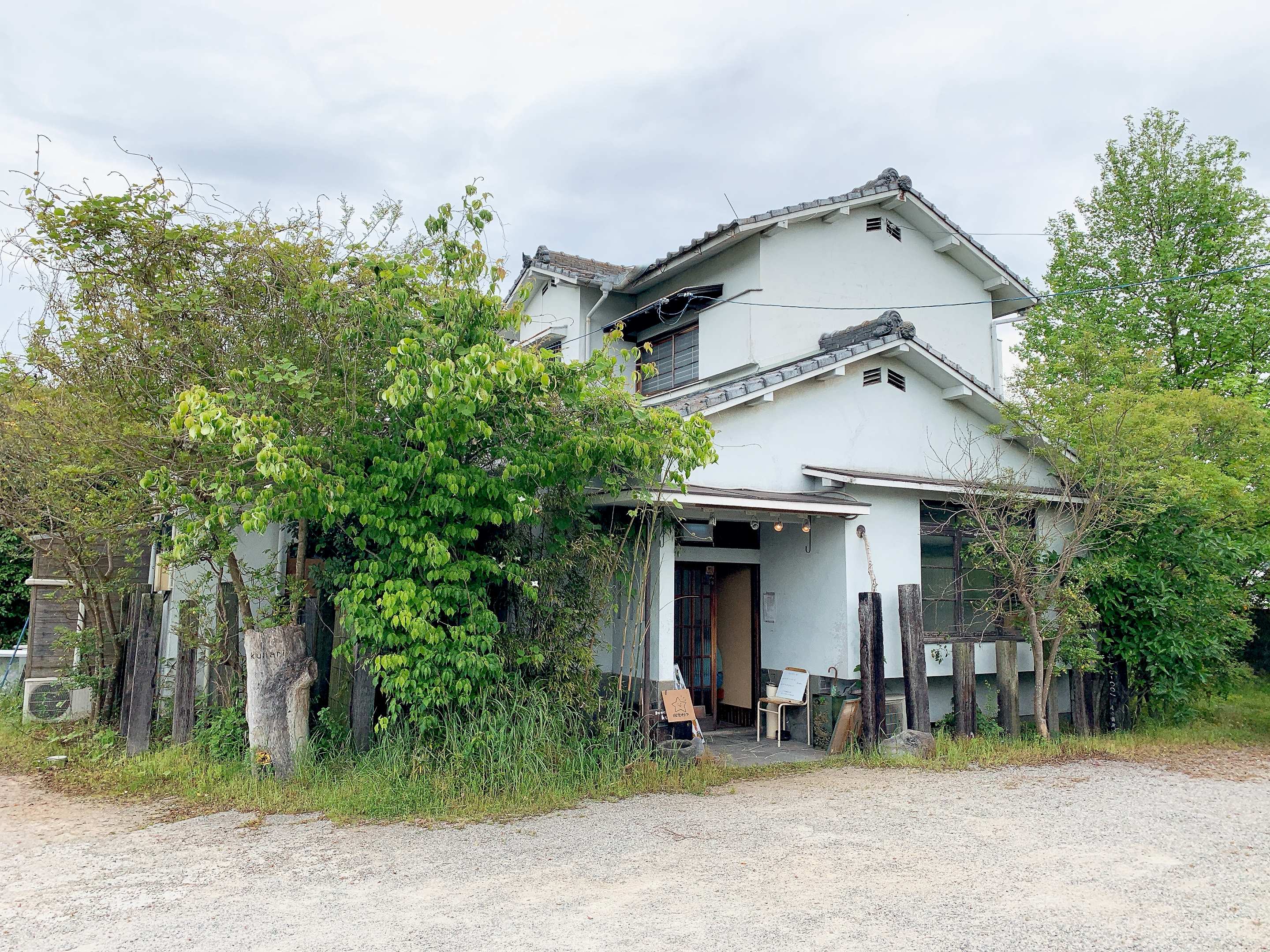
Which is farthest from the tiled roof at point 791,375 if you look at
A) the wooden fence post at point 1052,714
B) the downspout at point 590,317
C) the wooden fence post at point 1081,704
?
the downspout at point 590,317

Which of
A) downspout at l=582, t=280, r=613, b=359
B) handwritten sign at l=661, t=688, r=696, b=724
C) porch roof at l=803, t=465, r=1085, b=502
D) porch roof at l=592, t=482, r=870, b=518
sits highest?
downspout at l=582, t=280, r=613, b=359

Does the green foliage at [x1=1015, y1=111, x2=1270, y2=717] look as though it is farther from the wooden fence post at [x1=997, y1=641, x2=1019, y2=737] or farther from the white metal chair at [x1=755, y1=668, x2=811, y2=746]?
the white metal chair at [x1=755, y1=668, x2=811, y2=746]

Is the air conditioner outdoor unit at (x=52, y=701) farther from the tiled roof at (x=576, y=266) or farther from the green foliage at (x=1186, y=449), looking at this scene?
the green foliage at (x=1186, y=449)

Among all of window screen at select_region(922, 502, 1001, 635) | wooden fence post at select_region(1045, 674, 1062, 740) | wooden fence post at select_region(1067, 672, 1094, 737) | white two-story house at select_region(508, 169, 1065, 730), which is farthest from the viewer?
window screen at select_region(922, 502, 1001, 635)

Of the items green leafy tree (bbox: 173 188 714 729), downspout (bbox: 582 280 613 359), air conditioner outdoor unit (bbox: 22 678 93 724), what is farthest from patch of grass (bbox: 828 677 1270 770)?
air conditioner outdoor unit (bbox: 22 678 93 724)

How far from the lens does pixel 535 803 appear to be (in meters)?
7.29

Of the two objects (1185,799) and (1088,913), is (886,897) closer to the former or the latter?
(1088,913)

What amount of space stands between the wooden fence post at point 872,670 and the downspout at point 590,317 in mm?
7329

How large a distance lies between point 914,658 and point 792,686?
4.96 ft

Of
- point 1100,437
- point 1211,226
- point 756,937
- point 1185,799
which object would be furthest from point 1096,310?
point 756,937

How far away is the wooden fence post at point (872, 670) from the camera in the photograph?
9484 millimetres

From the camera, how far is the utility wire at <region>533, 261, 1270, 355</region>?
13609 mm

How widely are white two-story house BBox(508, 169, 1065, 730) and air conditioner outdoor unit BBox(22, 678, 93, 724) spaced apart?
683 cm

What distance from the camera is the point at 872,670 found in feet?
31.3
